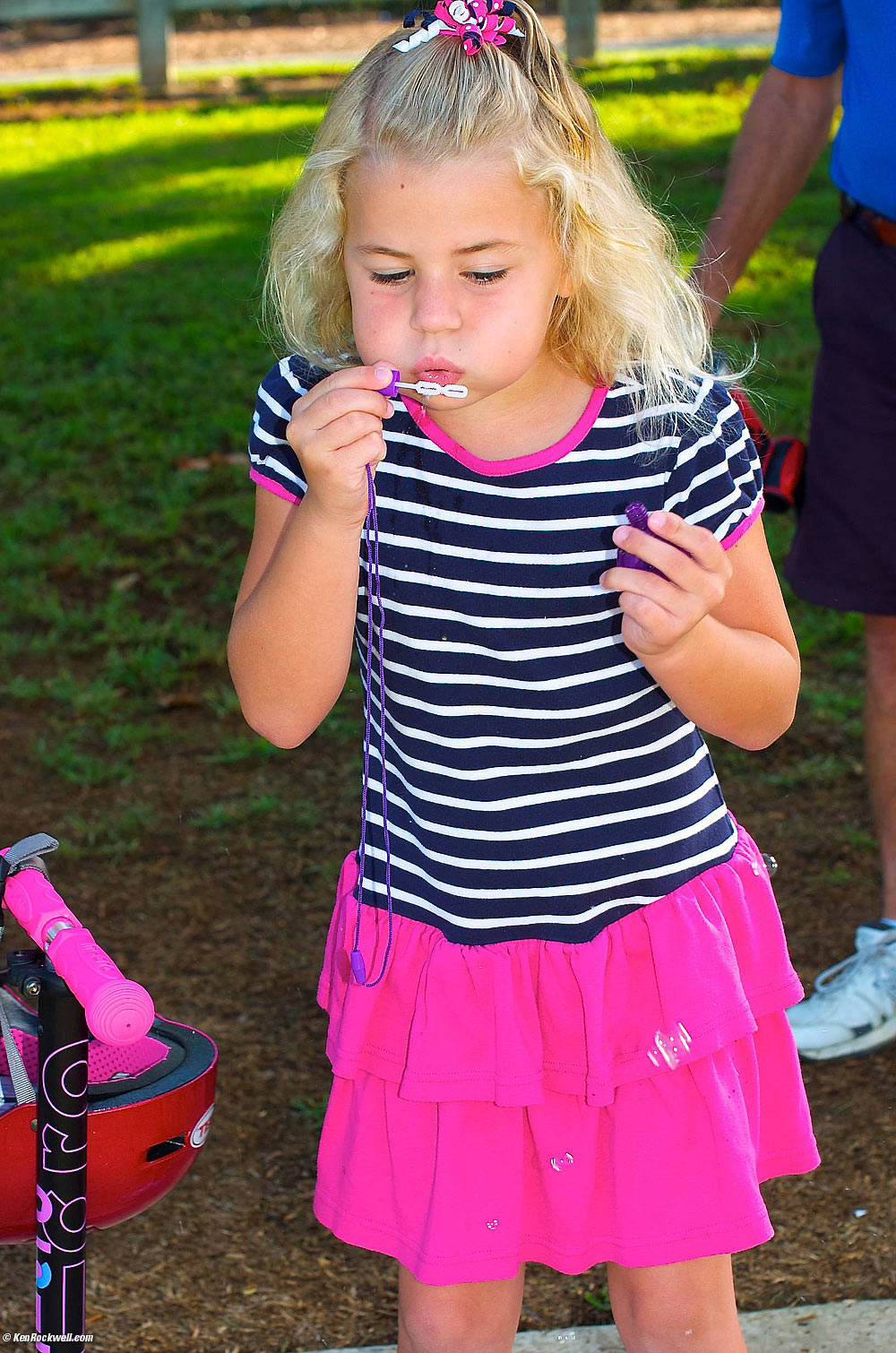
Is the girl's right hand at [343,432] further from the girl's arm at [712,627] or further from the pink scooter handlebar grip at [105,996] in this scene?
the pink scooter handlebar grip at [105,996]

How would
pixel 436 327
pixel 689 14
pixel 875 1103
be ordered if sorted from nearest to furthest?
pixel 436 327 < pixel 875 1103 < pixel 689 14

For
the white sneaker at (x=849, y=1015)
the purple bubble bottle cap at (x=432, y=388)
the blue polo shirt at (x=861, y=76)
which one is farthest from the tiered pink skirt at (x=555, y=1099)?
the blue polo shirt at (x=861, y=76)

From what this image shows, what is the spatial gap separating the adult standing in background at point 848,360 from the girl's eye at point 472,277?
1.21 meters

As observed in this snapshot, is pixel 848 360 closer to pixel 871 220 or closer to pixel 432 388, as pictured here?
pixel 871 220

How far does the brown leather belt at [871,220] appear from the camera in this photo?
289cm

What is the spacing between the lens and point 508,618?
183cm

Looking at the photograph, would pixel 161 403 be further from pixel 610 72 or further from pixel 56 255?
pixel 610 72

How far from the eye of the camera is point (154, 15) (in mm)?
11914

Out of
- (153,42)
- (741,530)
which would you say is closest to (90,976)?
(741,530)

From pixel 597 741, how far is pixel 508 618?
0.59ft

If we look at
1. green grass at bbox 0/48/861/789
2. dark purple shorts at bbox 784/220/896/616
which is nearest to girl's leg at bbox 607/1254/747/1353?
green grass at bbox 0/48/861/789

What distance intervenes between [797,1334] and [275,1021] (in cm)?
121

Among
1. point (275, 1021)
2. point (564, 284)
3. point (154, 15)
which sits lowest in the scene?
point (275, 1021)

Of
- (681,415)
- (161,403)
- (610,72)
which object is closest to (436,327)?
(681,415)
